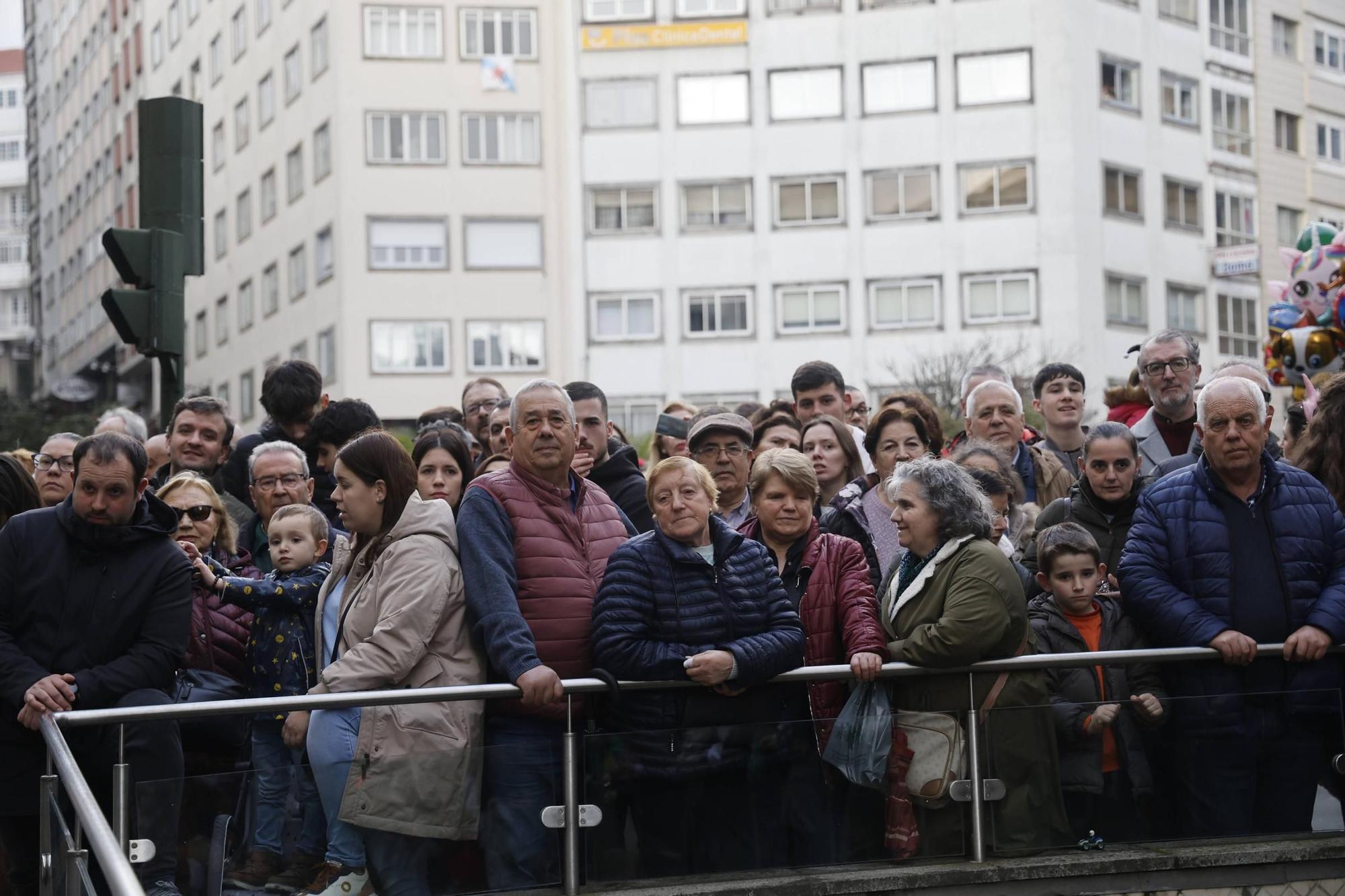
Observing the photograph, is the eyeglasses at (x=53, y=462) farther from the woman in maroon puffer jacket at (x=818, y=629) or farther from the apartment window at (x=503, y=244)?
the apartment window at (x=503, y=244)

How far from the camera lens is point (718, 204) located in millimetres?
51312

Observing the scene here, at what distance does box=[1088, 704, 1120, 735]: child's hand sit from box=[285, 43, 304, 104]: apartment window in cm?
4843

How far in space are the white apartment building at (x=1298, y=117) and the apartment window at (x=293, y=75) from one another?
27235 millimetres

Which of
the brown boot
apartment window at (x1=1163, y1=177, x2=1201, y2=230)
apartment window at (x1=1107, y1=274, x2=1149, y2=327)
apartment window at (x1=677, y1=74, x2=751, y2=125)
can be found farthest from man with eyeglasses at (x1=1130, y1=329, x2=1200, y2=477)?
apartment window at (x1=1163, y1=177, x2=1201, y2=230)

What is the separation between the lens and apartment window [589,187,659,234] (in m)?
51.4

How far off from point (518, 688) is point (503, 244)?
4560 cm

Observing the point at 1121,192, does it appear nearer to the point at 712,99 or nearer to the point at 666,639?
the point at 712,99

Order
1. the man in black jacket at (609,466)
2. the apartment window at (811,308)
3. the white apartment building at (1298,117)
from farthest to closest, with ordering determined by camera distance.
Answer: the white apartment building at (1298,117)
the apartment window at (811,308)
the man in black jacket at (609,466)

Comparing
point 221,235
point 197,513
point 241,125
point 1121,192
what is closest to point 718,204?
point 1121,192

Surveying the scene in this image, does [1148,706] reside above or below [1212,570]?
below

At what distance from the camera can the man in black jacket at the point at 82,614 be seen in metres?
7.39

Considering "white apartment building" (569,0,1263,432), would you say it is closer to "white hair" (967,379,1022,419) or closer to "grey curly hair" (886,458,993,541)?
"white hair" (967,379,1022,419)

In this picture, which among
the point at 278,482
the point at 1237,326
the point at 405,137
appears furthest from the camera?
the point at 1237,326

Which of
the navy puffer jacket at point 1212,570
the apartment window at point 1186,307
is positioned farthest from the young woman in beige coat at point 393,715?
the apartment window at point 1186,307
